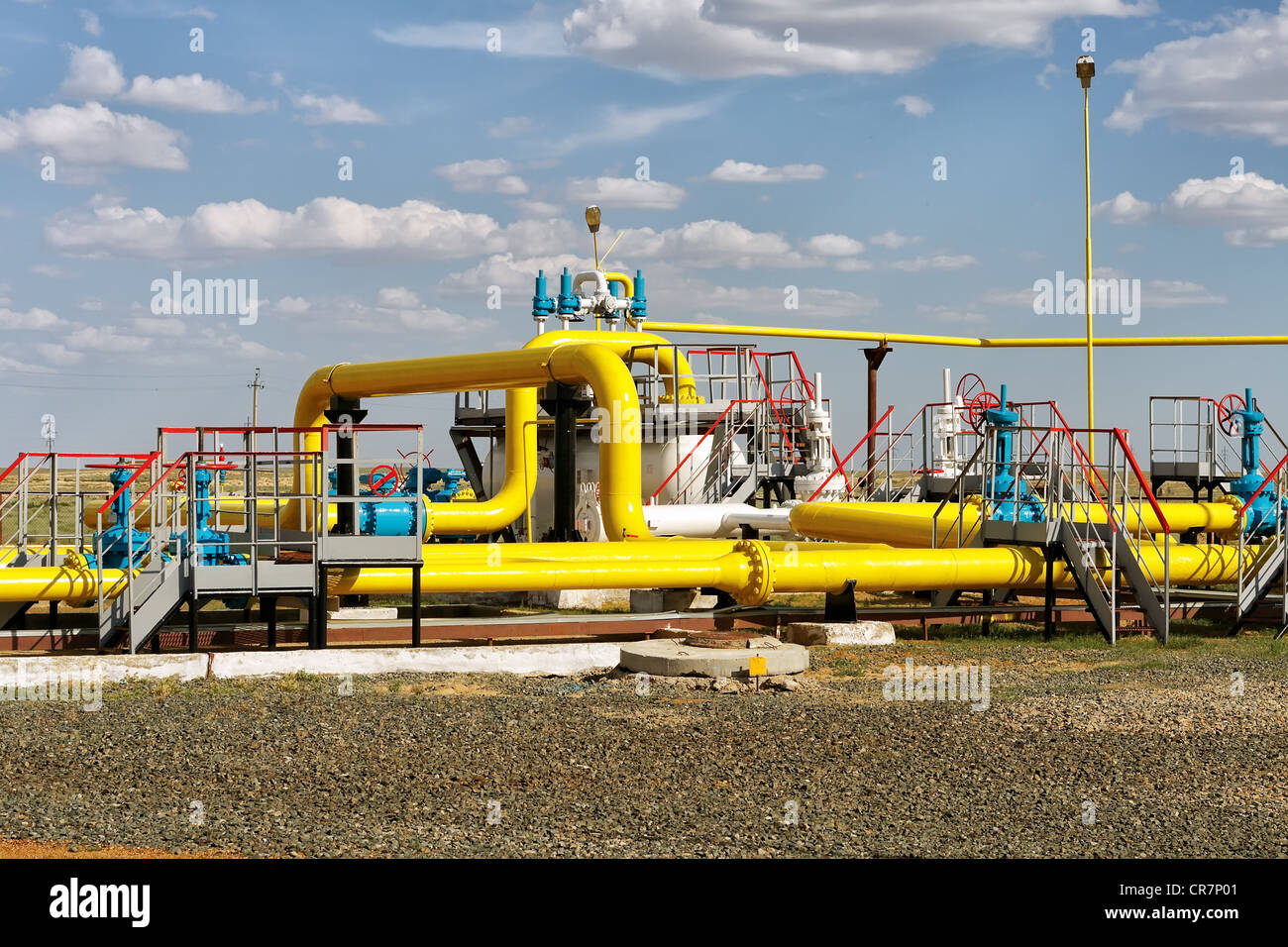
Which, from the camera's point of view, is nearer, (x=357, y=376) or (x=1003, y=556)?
(x=1003, y=556)

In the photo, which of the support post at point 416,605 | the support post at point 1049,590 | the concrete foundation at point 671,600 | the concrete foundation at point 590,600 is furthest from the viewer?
the concrete foundation at point 590,600

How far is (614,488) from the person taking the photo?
65.0ft

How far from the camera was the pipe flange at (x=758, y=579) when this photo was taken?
54.1 ft

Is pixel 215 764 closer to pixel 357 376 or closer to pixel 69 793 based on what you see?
pixel 69 793

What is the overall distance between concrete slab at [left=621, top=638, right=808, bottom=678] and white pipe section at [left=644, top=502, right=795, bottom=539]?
813 centimetres

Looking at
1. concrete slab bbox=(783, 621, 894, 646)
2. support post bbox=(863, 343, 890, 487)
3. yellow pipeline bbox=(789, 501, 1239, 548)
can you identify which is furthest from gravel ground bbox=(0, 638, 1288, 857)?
support post bbox=(863, 343, 890, 487)

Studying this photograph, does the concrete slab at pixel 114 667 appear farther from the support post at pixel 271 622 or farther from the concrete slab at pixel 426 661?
the support post at pixel 271 622

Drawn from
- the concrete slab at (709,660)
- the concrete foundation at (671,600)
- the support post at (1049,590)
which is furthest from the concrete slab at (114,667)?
the support post at (1049,590)

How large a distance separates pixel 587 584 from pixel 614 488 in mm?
3493

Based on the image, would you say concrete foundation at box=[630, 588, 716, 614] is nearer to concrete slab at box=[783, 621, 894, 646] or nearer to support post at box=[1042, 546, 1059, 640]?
concrete slab at box=[783, 621, 894, 646]

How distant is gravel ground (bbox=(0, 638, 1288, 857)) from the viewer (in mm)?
8148

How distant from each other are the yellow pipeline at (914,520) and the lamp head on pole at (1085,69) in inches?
257

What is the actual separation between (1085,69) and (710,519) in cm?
885
